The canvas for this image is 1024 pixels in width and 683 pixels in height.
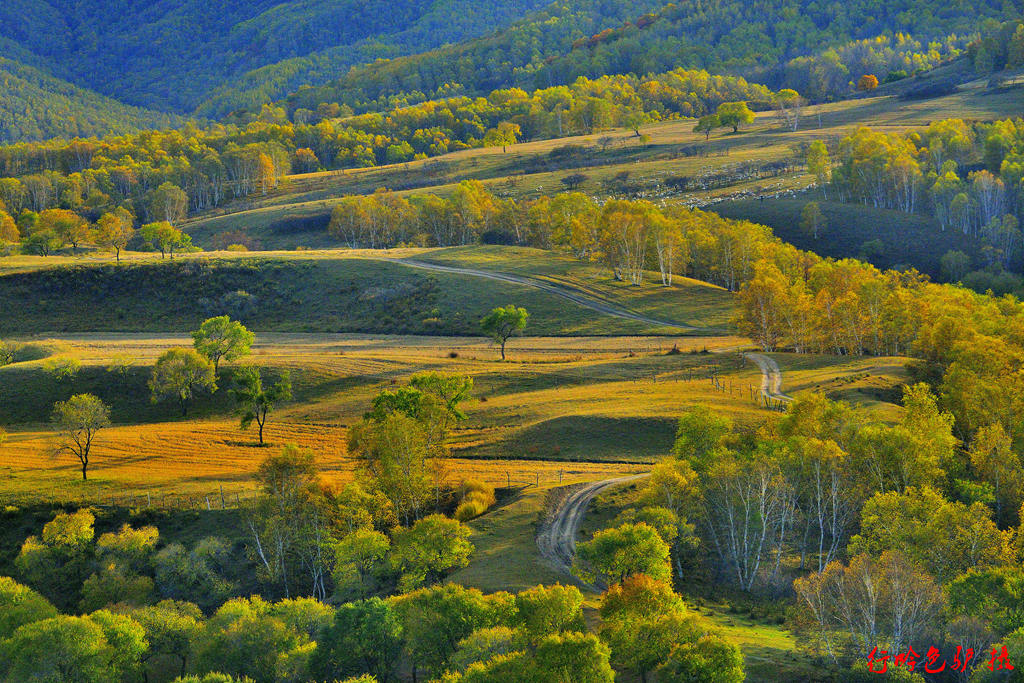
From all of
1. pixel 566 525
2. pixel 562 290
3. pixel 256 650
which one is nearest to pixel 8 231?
pixel 562 290

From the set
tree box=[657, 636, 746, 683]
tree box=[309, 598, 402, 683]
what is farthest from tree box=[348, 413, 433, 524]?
tree box=[657, 636, 746, 683]

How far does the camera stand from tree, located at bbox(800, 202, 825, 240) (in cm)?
17588

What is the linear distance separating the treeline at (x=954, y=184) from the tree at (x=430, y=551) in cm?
12791

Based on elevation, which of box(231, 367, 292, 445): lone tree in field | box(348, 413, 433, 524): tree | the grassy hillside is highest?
the grassy hillside

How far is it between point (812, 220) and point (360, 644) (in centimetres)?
15148

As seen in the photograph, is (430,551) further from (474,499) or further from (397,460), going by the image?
(397,460)

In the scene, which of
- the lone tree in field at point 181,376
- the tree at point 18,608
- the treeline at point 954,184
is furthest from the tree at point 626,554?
the treeline at point 954,184

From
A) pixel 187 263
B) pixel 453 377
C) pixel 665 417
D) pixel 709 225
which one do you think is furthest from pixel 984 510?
pixel 187 263

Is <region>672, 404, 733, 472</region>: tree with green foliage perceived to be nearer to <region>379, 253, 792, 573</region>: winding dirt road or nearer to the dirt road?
<region>379, 253, 792, 573</region>: winding dirt road

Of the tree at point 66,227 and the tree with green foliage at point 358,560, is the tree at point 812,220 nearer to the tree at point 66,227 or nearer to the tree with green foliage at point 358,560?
the tree with green foliage at point 358,560

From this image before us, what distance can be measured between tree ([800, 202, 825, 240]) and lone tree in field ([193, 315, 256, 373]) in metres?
118

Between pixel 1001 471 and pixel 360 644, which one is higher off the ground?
pixel 1001 471

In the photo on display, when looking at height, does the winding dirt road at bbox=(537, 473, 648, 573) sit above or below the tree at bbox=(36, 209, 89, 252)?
below

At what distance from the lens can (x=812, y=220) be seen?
176 metres
